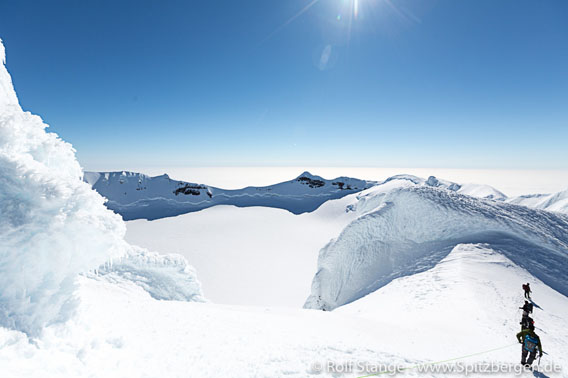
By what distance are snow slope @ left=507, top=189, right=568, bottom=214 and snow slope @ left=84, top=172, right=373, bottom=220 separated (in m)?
34.3

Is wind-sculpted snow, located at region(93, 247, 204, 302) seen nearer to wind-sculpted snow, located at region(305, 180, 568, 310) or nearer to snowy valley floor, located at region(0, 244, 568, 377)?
snowy valley floor, located at region(0, 244, 568, 377)

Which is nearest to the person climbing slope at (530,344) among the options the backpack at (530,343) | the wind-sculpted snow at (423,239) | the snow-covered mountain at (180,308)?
the backpack at (530,343)

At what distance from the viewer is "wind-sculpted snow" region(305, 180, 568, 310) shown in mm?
10523

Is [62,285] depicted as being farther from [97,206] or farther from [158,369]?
[158,369]

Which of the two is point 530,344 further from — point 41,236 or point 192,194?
point 192,194

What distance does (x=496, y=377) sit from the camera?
4.37m

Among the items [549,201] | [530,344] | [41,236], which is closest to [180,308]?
[41,236]

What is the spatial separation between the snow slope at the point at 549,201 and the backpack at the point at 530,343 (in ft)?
115

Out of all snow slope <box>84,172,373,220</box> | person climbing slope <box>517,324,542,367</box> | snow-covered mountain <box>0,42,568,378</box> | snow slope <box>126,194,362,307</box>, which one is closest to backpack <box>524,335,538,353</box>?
person climbing slope <box>517,324,542,367</box>

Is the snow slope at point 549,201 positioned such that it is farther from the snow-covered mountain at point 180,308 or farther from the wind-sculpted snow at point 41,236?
the wind-sculpted snow at point 41,236

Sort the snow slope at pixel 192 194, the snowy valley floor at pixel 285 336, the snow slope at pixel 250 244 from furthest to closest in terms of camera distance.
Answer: the snow slope at pixel 192 194, the snow slope at pixel 250 244, the snowy valley floor at pixel 285 336

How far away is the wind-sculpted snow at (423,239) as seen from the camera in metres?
10.5

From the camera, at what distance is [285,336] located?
5.02 m

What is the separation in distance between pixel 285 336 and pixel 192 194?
2900 inches
